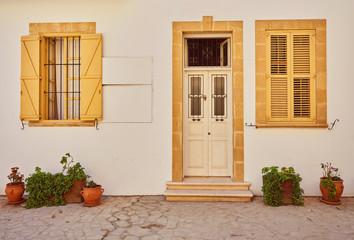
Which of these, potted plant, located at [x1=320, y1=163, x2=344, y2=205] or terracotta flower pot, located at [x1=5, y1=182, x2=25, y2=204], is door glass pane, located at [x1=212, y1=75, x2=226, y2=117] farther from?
terracotta flower pot, located at [x1=5, y1=182, x2=25, y2=204]

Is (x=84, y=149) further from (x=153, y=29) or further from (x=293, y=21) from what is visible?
(x=293, y=21)

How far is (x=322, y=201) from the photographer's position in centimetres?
482

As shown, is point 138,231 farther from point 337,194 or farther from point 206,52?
point 206,52

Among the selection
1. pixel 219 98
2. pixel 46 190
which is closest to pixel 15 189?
pixel 46 190

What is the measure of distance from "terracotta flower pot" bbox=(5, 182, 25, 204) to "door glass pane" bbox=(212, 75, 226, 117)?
4045 mm

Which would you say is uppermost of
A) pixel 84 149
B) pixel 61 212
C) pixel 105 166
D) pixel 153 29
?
pixel 153 29

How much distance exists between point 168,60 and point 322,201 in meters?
3.98

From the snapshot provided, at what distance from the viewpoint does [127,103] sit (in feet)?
17.3

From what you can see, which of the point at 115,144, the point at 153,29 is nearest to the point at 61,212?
the point at 115,144

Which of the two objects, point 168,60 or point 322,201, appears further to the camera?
point 168,60

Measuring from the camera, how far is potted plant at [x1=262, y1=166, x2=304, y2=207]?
4.57m

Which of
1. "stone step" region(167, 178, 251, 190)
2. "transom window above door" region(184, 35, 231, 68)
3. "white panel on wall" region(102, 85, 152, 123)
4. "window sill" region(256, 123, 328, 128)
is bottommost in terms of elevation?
"stone step" region(167, 178, 251, 190)

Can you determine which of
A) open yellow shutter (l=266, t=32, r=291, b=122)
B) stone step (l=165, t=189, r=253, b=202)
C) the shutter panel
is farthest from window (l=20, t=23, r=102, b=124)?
the shutter panel

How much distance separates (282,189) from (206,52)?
3.15 metres
